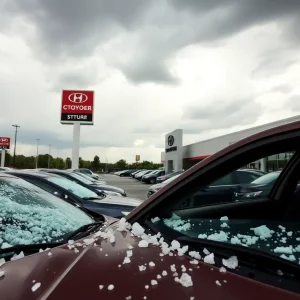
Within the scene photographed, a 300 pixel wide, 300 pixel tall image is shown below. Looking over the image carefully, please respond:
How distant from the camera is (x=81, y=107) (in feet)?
93.9

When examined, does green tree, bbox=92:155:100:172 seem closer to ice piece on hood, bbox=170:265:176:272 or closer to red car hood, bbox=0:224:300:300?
red car hood, bbox=0:224:300:300

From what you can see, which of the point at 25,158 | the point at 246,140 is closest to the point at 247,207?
the point at 246,140

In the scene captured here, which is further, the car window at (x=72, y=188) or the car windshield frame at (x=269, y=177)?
the car window at (x=72, y=188)

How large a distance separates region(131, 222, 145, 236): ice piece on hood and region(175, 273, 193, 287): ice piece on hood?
0.43 m

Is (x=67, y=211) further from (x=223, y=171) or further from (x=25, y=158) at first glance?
(x=25, y=158)

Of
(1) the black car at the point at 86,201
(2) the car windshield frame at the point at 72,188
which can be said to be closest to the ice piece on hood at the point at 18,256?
(1) the black car at the point at 86,201

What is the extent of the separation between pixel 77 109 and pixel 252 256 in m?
28.4

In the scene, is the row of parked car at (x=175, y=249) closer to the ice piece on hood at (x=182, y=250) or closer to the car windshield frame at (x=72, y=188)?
the ice piece on hood at (x=182, y=250)

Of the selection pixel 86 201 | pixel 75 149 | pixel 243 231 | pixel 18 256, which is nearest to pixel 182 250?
pixel 243 231

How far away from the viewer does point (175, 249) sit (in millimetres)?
1400

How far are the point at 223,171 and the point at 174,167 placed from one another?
44.7 meters

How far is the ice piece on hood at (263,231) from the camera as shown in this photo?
1.53m

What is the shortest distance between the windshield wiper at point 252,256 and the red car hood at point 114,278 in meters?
0.10

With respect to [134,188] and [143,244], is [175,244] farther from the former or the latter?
[134,188]
